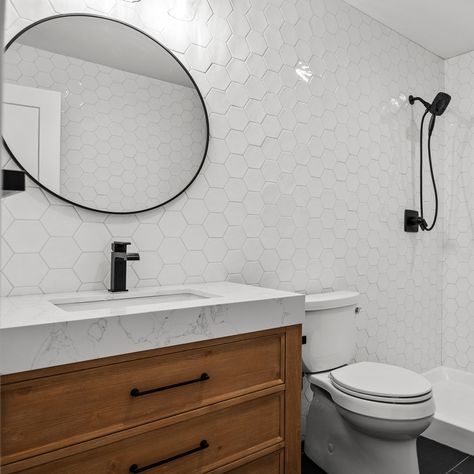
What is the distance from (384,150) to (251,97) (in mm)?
1090

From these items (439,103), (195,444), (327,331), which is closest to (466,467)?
(327,331)

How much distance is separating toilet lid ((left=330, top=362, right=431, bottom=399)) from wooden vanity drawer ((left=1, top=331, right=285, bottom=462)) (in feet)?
1.68

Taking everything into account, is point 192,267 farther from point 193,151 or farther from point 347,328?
point 347,328

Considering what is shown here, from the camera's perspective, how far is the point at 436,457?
7.31 ft

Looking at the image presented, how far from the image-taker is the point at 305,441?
7.13 feet

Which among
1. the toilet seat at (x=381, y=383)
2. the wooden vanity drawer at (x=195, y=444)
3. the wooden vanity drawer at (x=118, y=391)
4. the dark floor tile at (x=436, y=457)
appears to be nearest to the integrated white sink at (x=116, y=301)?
the wooden vanity drawer at (x=118, y=391)

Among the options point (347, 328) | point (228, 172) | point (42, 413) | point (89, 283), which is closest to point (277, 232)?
point (228, 172)

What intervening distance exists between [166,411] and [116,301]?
48cm

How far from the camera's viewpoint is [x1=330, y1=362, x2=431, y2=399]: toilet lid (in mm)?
1721

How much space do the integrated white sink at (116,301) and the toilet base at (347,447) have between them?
0.88m

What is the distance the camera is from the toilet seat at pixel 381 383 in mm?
1702

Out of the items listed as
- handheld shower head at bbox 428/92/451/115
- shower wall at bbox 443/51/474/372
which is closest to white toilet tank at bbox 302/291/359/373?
shower wall at bbox 443/51/474/372

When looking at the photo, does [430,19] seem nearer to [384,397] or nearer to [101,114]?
[101,114]

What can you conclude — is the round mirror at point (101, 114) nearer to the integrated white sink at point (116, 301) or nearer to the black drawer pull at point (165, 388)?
the integrated white sink at point (116, 301)
